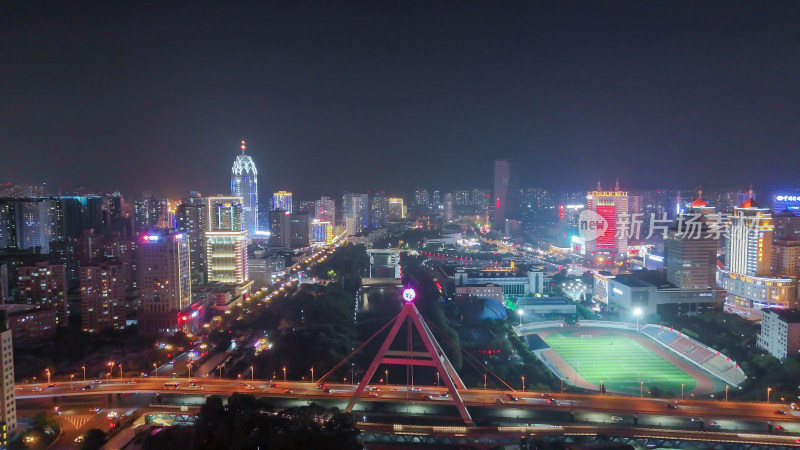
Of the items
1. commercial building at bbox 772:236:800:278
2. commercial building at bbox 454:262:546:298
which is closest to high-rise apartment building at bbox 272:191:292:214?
commercial building at bbox 454:262:546:298

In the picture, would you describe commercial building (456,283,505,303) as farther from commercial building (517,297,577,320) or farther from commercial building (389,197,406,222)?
commercial building (389,197,406,222)

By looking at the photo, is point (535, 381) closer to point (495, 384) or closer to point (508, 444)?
point (495, 384)

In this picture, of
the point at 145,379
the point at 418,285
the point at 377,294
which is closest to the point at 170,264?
the point at 145,379

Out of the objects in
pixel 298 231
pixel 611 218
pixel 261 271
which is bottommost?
pixel 261 271

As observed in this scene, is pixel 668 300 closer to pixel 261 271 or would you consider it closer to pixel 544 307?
pixel 544 307

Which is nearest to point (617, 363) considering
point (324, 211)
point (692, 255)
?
point (692, 255)

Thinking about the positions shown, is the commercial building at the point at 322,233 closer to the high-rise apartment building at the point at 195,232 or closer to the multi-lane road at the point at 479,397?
the high-rise apartment building at the point at 195,232

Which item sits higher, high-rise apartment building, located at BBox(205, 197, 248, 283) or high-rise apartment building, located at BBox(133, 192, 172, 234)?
high-rise apartment building, located at BBox(133, 192, 172, 234)
